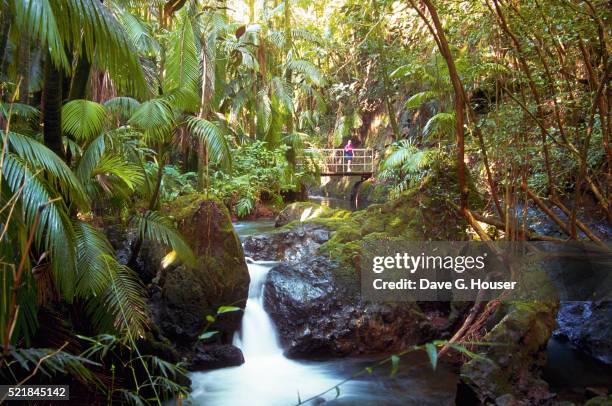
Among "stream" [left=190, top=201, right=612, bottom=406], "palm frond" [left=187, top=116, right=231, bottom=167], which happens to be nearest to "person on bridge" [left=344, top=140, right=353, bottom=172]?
"stream" [left=190, top=201, right=612, bottom=406]

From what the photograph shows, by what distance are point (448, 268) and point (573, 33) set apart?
3.87 metres

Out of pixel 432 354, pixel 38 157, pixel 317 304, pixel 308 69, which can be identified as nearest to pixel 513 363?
pixel 317 304

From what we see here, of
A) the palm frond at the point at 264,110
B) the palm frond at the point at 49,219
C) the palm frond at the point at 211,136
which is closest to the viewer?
the palm frond at the point at 49,219

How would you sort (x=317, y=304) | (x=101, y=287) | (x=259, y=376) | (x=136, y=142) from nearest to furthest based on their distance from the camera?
1. (x=101, y=287)
2. (x=259, y=376)
3. (x=317, y=304)
4. (x=136, y=142)

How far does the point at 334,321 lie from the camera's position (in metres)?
7.78

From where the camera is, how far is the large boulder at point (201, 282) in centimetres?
736

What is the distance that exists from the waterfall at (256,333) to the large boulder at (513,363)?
314 cm

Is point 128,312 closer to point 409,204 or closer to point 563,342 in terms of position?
point 409,204

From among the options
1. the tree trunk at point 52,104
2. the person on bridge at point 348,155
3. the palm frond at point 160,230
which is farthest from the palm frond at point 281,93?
the tree trunk at point 52,104

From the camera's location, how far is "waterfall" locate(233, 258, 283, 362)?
775cm

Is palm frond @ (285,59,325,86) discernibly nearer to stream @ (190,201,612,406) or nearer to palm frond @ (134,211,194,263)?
stream @ (190,201,612,406)

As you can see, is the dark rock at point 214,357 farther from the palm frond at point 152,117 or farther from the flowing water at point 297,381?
the palm frond at point 152,117

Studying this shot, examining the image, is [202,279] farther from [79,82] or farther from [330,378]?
[79,82]

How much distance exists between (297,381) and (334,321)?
118cm
